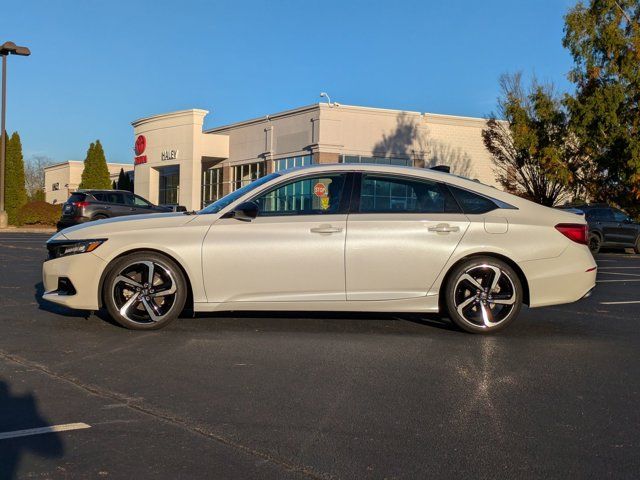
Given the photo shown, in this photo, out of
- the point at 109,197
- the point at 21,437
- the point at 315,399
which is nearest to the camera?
the point at 21,437

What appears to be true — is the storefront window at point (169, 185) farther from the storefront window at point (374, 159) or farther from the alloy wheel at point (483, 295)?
the alloy wheel at point (483, 295)

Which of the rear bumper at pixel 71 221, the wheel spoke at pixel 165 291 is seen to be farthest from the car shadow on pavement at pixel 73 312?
the rear bumper at pixel 71 221

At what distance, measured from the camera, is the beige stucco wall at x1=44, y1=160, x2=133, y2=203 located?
7019cm

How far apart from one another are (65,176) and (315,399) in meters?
71.8

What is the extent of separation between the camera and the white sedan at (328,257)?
21.6 feet

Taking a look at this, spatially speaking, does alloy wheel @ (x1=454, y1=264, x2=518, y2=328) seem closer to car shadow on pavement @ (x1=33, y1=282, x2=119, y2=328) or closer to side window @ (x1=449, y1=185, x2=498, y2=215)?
side window @ (x1=449, y1=185, x2=498, y2=215)

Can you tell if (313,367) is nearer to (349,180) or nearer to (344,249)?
(344,249)

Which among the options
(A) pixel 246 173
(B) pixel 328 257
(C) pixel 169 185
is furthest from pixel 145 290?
(C) pixel 169 185

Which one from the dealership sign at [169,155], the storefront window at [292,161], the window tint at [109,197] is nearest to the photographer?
the window tint at [109,197]

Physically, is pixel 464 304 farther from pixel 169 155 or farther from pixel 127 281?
pixel 169 155

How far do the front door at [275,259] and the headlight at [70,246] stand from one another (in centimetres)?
103

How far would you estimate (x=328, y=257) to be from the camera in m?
6.59

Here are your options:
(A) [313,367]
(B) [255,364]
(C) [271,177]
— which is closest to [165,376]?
(B) [255,364]

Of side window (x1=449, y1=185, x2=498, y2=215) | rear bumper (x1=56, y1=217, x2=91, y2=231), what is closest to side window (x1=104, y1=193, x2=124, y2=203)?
rear bumper (x1=56, y1=217, x2=91, y2=231)
